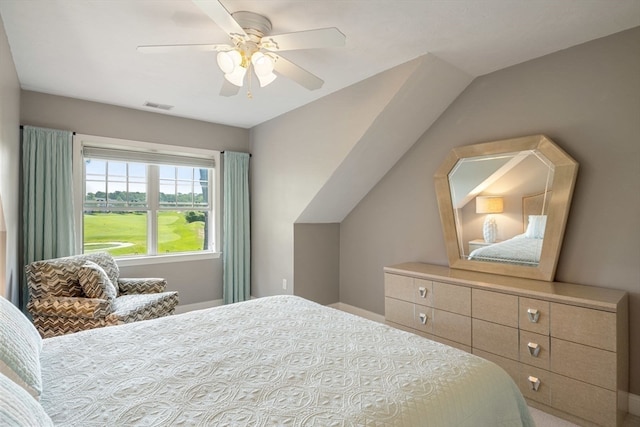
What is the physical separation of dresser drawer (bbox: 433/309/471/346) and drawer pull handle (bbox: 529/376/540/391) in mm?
438

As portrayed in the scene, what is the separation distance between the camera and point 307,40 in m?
1.79

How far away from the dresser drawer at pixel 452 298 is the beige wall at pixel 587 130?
58 cm

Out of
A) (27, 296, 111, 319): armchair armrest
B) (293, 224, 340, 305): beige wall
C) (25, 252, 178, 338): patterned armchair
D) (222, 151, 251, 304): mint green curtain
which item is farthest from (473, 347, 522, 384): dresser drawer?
(222, 151, 251, 304): mint green curtain

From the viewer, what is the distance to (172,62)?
262 centimetres

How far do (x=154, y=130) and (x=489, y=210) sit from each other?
3729 mm

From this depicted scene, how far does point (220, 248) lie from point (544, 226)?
3.67 m

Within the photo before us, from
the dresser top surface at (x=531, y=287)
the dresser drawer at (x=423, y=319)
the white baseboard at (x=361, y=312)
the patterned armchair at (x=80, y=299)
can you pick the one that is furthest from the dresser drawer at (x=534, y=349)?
the patterned armchair at (x=80, y=299)

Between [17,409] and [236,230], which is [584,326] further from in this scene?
[236,230]

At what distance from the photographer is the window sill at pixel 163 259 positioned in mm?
A: 3785

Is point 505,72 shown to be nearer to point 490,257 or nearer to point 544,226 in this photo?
point 544,226

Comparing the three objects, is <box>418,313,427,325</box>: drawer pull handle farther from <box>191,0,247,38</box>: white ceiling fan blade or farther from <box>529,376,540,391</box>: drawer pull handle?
<box>191,0,247,38</box>: white ceiling fan blade

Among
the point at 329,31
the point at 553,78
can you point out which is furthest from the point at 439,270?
the point at 329,31

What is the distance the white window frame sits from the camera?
3514mm

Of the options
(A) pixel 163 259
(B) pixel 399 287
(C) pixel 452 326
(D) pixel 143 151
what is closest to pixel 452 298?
(C) pixel 452 326
